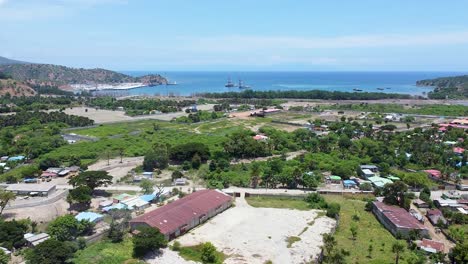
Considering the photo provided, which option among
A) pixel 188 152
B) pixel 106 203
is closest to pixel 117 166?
pixel 188 152

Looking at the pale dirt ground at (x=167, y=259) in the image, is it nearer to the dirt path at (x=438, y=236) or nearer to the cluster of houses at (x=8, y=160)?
the dirt path at (x=438, y=236)

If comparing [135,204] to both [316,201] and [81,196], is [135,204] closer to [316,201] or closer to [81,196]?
[81,196]

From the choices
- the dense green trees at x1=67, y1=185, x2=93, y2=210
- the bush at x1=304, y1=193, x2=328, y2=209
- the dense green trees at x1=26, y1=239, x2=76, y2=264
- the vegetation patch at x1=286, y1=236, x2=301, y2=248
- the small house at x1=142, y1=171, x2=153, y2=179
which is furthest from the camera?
the small house at x1=142, y1=171, x2=153, y2=179

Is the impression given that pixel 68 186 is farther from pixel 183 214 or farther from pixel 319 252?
pixel 319 252

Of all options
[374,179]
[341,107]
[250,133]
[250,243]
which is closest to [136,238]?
[250,243]

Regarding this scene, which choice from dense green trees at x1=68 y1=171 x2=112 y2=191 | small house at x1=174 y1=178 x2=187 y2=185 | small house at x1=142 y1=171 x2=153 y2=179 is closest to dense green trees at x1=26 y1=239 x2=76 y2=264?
dense green trees at x1=68 y1=171 x2=112 y2=191

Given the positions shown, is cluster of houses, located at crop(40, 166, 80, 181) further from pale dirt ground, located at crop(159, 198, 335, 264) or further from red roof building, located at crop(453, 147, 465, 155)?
red roof building, located at crop(453, 147, 465, 155)
